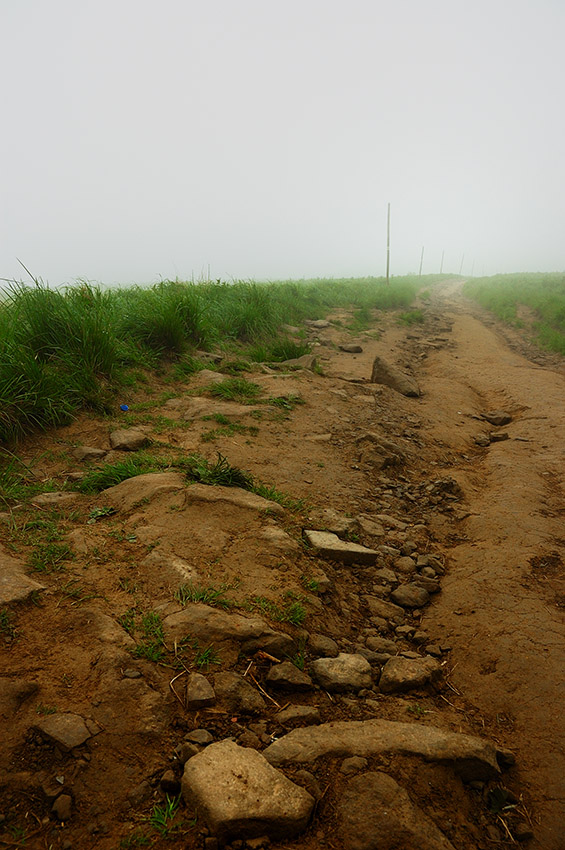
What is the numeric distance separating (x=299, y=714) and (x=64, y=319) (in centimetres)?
369

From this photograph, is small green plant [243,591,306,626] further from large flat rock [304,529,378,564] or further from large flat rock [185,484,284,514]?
large flat rock [185,484,284,514]

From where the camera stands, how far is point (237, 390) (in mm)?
4848

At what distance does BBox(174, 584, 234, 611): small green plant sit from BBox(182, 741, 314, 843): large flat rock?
0.63 m

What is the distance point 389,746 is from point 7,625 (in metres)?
1.41

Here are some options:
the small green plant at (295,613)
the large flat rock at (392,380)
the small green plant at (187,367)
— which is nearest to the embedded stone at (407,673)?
the small green plant at (295,613)

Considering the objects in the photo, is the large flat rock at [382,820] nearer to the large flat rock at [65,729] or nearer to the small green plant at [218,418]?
the large flat rock at [65,729]

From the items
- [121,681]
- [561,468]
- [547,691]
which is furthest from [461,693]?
[561,468]

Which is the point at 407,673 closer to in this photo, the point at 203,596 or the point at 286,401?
the point at 203,596

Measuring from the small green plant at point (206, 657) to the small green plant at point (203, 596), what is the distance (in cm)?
22

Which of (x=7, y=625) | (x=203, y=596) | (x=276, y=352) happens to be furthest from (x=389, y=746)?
(x=276, y=352)

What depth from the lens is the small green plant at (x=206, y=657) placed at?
5.58 ft

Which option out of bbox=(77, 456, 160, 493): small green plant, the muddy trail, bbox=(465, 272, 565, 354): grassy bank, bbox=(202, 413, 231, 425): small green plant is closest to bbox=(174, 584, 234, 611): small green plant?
the muddy trail

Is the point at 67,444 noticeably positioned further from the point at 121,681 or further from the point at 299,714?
the point at 299,714

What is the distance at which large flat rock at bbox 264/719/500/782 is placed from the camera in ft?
4.73
